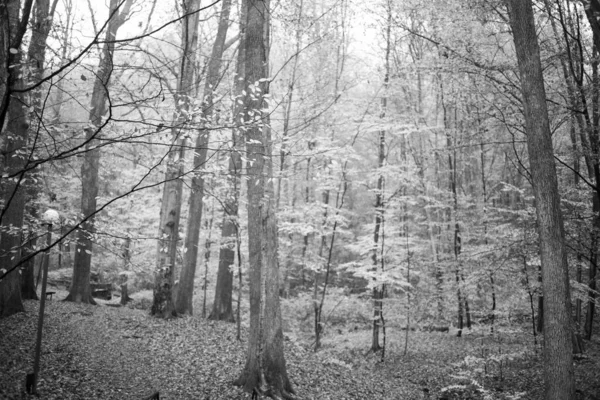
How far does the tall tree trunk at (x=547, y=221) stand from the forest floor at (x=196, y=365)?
1.96m

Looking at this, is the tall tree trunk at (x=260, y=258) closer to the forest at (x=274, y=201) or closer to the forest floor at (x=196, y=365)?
the forest at (x=274, y=201)

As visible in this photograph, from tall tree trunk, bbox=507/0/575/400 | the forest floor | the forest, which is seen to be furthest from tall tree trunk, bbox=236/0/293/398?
tall tree trunk, bbox=507/0/575/400

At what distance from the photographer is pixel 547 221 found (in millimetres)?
6227

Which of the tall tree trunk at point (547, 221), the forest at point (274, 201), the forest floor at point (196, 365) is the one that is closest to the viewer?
the forest at point (274, 201)

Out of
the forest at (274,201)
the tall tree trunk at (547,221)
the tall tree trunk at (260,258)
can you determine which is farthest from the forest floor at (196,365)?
the tall tree trunk at (547,221)

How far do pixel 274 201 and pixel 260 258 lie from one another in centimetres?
114

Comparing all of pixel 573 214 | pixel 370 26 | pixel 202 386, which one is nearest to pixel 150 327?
pixel 202 386

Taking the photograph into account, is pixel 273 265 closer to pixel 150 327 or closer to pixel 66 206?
pixel 150 327

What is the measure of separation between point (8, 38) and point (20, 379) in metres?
5.50

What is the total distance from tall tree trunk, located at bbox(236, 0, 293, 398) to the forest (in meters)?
0.04

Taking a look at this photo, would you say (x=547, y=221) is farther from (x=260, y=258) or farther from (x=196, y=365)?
(x=196, y=365)

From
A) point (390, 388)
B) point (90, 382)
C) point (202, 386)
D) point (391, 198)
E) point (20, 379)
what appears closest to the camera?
point (20, 379)

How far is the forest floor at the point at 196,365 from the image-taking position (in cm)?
707

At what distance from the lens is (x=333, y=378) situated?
9.27 m
